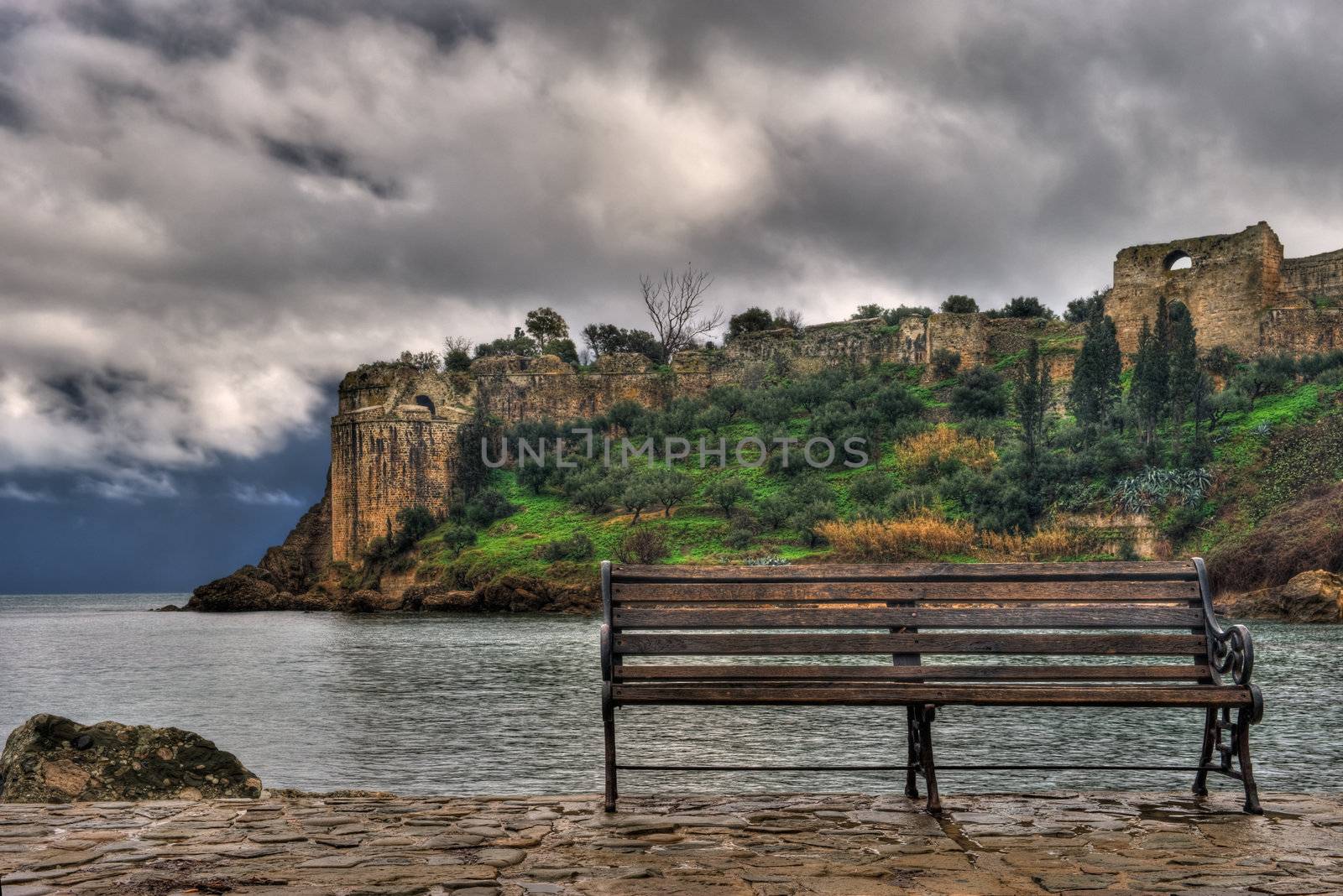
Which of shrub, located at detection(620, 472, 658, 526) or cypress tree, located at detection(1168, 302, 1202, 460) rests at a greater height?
cypress tree, located at detection(1168, 302, 1202, 460)

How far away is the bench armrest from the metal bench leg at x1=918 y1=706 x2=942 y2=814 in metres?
1.12

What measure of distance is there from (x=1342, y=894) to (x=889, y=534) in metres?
33.8

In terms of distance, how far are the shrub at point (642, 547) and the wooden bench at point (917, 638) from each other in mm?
34816

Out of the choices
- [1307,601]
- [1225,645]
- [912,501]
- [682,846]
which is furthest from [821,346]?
[682,846]

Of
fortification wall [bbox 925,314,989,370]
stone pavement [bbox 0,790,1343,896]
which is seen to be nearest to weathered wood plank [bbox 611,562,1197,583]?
stone pavement [bbox 0,790,1343,896]

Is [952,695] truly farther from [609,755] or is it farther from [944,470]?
[944,470]

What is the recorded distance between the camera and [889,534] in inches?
1437

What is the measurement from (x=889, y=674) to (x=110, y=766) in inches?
177

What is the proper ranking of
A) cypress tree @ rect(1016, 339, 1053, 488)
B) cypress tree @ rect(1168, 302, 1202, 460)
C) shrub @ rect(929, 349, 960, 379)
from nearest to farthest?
cypress tree @ rect(1168, 302, 1202, 460), cypress tree @ rect(1016, 339, 1053, 488), shrub @ rect(929, 349, 960, 379)

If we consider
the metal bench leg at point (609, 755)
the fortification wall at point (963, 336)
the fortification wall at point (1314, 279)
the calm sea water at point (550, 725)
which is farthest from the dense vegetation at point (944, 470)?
the metal bench leg at point (609, 755)

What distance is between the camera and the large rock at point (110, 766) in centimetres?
609

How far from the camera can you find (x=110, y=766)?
6.41 meters

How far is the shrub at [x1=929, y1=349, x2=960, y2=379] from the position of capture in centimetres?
5206

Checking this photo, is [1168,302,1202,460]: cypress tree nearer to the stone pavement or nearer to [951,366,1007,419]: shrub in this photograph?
[951,366,1007,419]: shrub
